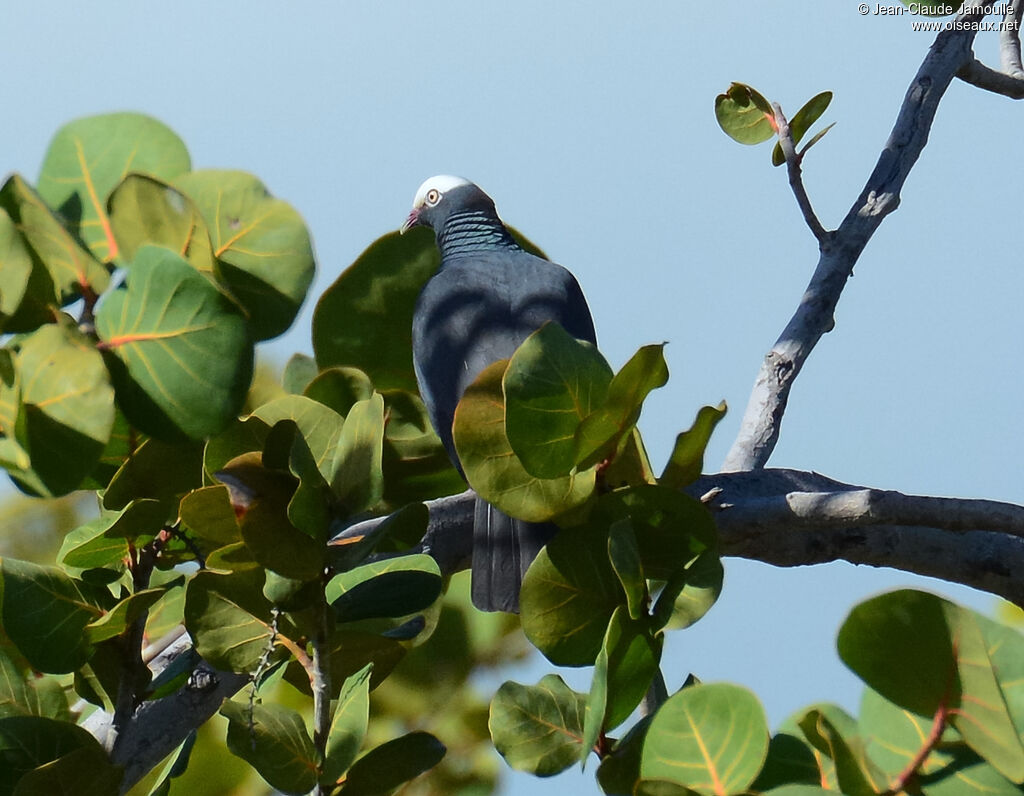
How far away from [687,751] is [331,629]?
0.26m

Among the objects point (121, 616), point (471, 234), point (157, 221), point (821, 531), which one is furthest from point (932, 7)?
point (121, 616)

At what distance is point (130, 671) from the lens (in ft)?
2.77

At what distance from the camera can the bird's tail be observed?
1261 millimetres

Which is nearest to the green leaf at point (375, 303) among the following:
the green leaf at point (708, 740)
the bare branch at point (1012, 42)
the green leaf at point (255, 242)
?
the green leaf at point (255, 242)

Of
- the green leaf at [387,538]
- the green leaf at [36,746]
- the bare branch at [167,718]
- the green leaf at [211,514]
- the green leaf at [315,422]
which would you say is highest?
the green leaf at [315,422]

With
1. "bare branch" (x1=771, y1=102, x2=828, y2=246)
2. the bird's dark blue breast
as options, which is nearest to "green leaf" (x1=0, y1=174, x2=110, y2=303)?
the bird's dark blue breast

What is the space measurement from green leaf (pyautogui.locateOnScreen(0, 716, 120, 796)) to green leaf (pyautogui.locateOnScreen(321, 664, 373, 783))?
169 millimetres

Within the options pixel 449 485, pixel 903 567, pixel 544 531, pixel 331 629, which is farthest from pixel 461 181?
pixel 331 629

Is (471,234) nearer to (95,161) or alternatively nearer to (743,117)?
(743,117)

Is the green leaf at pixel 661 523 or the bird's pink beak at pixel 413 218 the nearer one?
the green leaf at pixel 661 523

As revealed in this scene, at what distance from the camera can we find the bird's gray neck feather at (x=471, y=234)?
3.03m

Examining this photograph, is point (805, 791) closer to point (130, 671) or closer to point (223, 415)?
point (223, 415)

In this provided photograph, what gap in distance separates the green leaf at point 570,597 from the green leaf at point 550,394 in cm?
6

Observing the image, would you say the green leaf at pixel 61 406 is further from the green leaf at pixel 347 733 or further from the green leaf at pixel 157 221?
the green leaf at pixel 347 733
